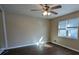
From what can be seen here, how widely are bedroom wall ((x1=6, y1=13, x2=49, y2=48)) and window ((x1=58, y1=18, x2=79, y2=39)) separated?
258 millimetres

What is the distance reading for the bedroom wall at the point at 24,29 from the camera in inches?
53.5

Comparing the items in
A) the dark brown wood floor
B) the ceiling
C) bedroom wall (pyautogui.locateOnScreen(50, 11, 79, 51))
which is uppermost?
the ceiling

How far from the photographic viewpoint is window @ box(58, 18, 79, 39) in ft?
4.45

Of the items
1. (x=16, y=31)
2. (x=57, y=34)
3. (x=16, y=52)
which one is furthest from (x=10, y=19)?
(x=57, y=34)

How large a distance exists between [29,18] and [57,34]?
59cm

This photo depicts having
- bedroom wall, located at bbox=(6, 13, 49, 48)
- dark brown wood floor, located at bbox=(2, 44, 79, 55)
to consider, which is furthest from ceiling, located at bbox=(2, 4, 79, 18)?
dark brown wood floor, located at bbox=(2, 44, 79, 55)

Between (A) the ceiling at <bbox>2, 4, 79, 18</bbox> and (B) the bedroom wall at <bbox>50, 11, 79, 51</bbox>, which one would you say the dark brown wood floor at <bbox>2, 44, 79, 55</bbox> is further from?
(A) the ceiling at <bbox>2, 4, 79, 18</bbox>

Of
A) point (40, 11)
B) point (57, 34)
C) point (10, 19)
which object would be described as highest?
point (40, 11)

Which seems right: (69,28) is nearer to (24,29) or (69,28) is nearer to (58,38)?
(58,38)

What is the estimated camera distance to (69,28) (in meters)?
1.39

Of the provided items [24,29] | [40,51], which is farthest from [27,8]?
[40,51]

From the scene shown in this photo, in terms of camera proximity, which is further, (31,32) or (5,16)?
(31,32)
